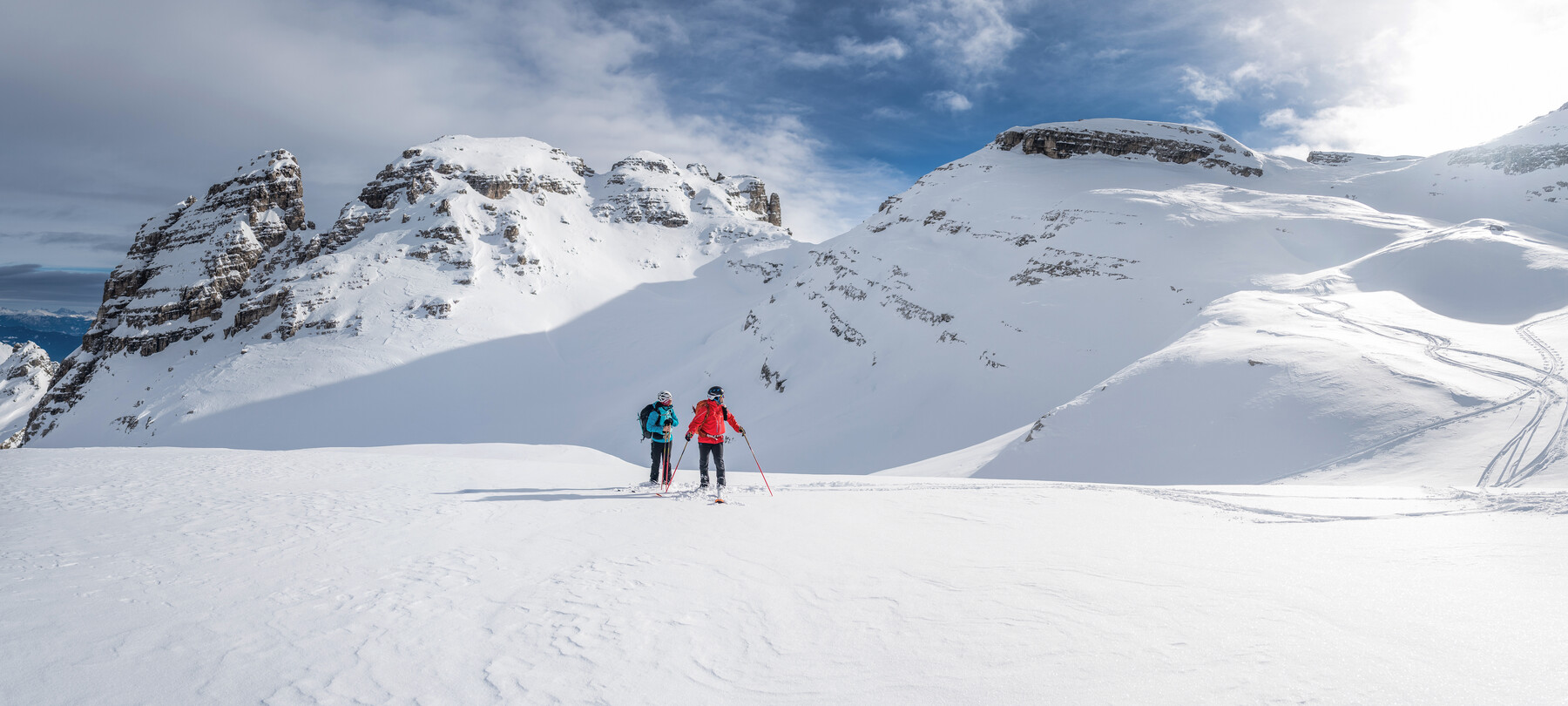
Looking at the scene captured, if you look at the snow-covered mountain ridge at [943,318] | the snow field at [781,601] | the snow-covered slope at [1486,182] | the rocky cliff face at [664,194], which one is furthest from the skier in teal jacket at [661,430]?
the rocky cliff face at [664,194]

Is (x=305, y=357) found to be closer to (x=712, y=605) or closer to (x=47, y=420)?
(x=47, y=420)

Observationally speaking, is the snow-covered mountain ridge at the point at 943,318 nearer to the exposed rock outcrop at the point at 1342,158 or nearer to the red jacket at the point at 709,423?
the exposed rock outcrop at the point at 1342,158

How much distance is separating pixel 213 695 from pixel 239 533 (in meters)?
4.27

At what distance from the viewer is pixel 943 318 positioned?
31859 millimetres

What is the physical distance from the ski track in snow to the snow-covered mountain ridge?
4.3 inches

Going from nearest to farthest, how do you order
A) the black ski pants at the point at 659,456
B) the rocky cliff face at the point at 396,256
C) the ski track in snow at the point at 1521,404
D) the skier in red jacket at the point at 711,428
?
1. the ski track in snow at the point at 1521,404
2. the skier in red jacket at the point at 711,428
3. the black ski pants at the point at 659,456
4. the rocky cliff face at the point at 396,256

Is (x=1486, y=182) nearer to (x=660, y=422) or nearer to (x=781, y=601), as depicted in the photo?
(x=660, y=422)

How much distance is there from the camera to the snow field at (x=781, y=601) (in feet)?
10.0

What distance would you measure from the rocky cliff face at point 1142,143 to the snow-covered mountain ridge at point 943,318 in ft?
0.82

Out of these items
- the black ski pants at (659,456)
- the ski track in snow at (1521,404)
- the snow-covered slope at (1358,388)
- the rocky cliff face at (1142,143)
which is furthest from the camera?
the rocky cliff face at (1142,143)

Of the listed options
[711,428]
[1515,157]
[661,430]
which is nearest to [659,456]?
[661,430]

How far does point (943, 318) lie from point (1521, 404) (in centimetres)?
2139

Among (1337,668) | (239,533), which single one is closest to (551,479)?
(239,533)

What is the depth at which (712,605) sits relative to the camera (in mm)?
4305
